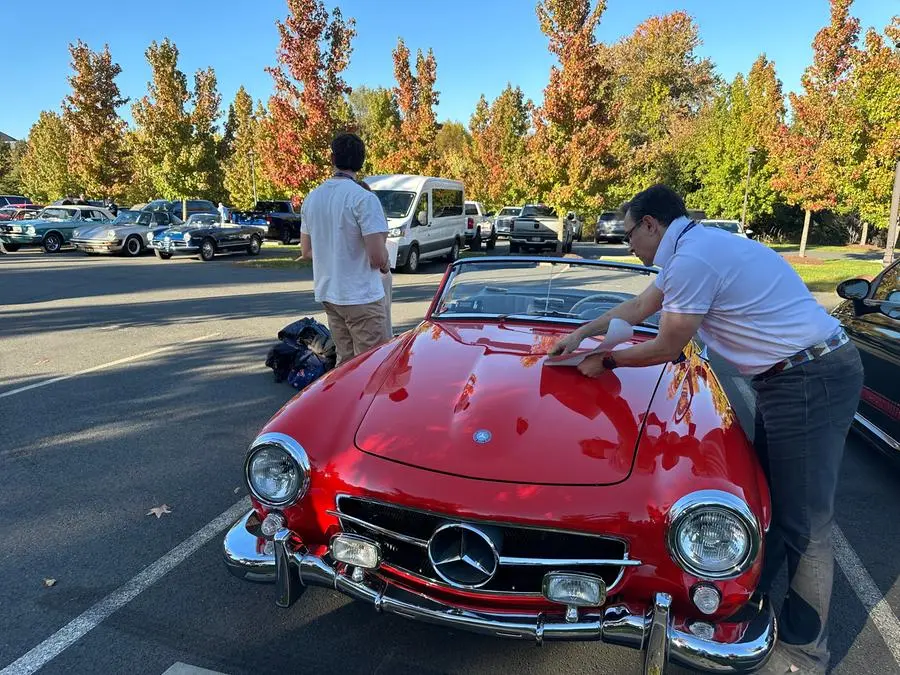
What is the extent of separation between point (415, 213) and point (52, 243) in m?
13.9

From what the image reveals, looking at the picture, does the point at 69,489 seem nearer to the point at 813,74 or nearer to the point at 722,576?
the point at 722,576

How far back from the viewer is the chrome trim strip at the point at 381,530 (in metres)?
2.14

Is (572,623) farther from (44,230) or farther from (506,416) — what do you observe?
(44,230)

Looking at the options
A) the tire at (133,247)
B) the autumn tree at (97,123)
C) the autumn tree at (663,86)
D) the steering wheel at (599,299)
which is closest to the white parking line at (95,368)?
the steering wheel at (599,299)

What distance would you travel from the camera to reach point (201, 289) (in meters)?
12.5

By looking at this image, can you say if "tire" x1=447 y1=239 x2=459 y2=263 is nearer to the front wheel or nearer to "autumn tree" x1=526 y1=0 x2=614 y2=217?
"autumn tree" x1=526 y1=0 x2=614 y2=217

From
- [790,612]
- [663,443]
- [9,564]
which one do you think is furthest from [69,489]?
[790,612]

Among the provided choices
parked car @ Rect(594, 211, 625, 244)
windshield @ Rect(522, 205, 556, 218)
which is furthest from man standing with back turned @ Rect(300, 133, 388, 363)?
parked car @ Rect(594, 211, 625, 244)

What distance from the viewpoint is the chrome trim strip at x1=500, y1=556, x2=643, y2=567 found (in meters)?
2.02

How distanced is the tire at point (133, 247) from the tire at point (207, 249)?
2.64 m

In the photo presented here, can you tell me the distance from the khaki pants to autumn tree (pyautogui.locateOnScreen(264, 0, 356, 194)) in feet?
48.6

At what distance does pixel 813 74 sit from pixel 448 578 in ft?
73.0

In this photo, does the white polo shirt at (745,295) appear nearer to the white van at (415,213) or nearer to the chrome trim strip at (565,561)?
the chrome trim strip at (565,561)

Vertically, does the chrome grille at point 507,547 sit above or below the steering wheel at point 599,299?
below
